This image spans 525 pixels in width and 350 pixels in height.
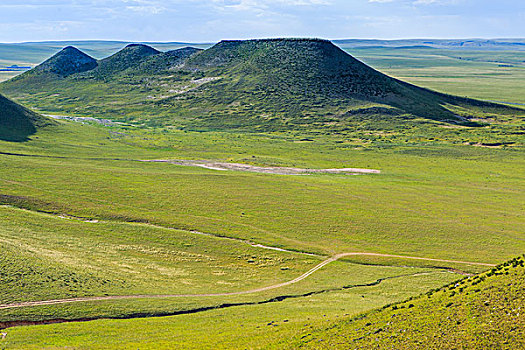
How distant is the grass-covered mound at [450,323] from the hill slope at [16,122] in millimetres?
137250

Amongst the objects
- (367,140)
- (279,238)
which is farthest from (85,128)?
(279,238)

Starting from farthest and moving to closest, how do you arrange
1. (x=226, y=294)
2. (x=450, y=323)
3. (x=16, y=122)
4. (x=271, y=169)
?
(x=16, y=122) < (x=271, y=169) < (x=226, y=294) < (x=450, y=323)

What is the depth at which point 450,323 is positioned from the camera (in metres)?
38.5

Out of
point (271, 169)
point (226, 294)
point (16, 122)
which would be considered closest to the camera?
point (226, 294)

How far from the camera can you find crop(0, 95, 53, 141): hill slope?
153 m

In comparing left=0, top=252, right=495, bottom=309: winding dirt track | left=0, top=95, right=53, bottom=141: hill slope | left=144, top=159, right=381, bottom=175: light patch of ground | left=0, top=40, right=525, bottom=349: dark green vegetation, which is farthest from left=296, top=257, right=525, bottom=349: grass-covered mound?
left=0, top=95, right=53, bottom=141: hill slope

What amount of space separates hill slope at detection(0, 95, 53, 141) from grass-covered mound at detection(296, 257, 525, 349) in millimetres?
137250

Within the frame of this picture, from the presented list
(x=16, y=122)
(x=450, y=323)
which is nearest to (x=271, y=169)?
(x=450, y=323)

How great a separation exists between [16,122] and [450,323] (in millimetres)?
164669

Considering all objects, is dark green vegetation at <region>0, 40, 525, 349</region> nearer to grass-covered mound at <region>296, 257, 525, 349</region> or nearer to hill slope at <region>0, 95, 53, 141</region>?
grass-covered mound at <region>296, 257, 525, 349</region>

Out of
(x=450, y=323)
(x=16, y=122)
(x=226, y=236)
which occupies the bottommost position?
(x=226, y=236)

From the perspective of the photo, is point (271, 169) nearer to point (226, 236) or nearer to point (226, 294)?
point (226, 236)

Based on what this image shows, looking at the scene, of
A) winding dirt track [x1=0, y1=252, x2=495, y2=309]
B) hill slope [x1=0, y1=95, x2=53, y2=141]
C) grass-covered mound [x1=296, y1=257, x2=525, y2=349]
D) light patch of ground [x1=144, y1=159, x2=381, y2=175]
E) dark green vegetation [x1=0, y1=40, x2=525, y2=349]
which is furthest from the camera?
hill slope [x1=0, y1=95, x2=53, y2=141]

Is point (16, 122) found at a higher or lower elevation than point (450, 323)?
higher
